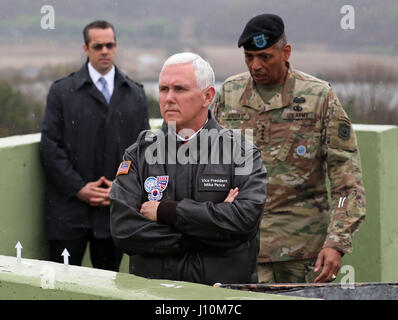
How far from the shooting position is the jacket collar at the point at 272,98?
4203mm

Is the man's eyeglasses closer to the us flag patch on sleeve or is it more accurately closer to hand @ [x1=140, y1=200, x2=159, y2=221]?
the us flag patch on sleeve

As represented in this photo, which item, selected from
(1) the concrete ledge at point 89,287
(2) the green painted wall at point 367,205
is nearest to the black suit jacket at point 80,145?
(2) the green painted wall at point 367,205

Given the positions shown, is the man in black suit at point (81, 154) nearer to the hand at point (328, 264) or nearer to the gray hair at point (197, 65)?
the hand at point (328, 264)

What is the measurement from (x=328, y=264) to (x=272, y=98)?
871 mm

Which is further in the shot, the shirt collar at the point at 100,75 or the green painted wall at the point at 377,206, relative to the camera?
the green painted wall at the point at 377,206

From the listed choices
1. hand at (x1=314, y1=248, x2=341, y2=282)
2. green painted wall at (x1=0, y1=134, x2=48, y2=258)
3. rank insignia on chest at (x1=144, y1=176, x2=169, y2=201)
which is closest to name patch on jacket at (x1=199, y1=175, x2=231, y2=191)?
rank insignia on chest at (x1=144, y1=176, x2=169, y2=201)

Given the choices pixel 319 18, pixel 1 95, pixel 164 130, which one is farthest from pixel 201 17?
pixel 164 130

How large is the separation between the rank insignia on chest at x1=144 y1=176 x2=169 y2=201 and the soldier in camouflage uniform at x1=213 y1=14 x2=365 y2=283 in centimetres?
114

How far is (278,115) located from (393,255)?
224 cm

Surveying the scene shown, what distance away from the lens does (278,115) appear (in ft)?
13.8

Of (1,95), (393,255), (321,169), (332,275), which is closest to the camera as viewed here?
(332,275)

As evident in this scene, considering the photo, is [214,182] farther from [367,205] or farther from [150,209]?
[367,205]

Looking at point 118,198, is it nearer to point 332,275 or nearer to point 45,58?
point 332,275

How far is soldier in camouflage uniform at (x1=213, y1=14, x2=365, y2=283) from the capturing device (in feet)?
13.3
